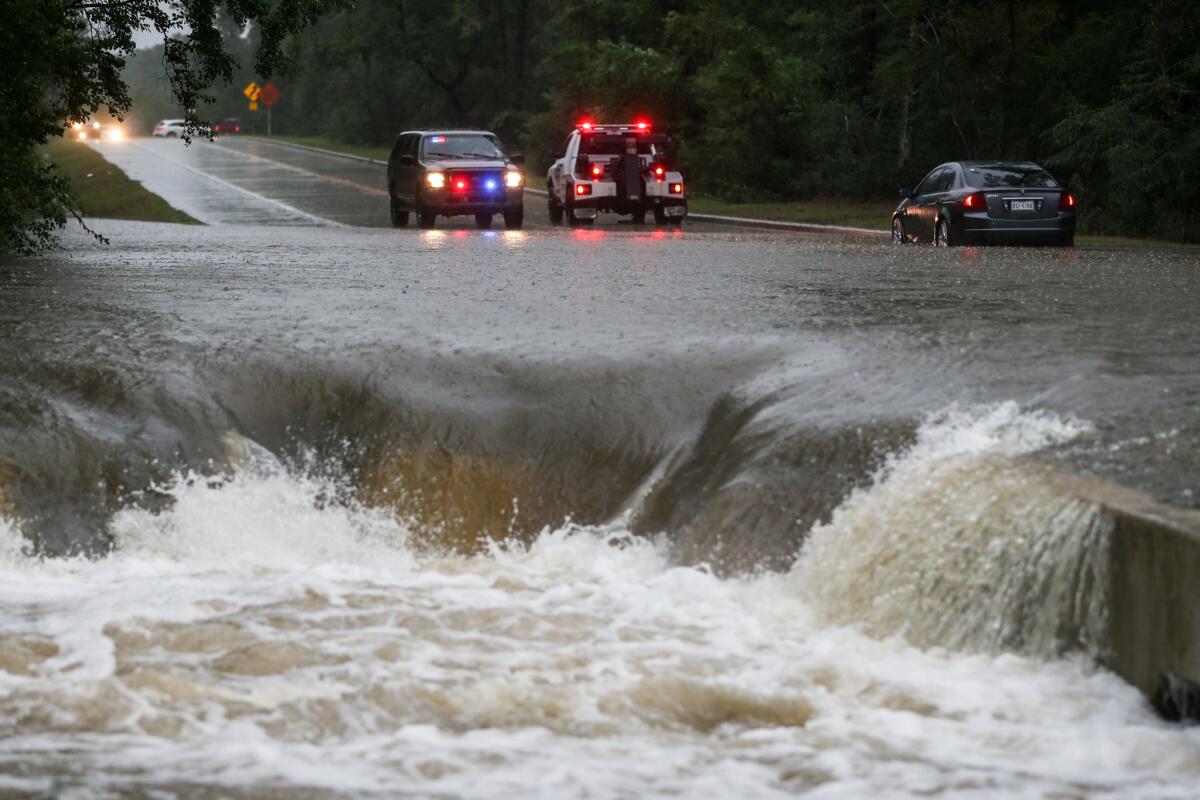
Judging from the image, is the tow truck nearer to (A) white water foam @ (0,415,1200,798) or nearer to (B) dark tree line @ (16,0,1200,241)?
(B) dark tree line @ (16,0,1200,241)

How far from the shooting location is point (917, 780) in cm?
549

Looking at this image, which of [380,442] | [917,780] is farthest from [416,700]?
[380,442]

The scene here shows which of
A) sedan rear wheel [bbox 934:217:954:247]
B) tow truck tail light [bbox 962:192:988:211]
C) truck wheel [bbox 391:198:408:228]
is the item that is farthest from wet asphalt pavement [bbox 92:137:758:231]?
tow truck tail light [bbox 962:192:988:211]

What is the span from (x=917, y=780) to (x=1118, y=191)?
2551cm

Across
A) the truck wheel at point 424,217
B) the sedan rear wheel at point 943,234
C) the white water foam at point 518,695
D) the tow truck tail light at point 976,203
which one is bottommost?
the white water foam at point 518,695

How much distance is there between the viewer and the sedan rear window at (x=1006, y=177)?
75.3ft

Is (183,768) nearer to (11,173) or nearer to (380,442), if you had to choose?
(380,442)

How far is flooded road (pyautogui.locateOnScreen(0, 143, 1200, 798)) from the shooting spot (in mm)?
5766

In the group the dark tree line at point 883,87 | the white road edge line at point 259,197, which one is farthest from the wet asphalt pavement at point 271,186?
the dark tree line at point 883,87

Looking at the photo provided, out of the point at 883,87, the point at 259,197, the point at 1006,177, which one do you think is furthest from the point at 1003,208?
the point at 259,197

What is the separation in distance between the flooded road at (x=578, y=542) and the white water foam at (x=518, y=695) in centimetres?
2

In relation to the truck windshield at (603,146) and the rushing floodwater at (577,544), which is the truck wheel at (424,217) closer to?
the truck windshield at (603,146)

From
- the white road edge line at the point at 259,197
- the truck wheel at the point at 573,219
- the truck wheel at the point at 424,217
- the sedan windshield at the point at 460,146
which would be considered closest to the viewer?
the truck wheel at the point at 424,217

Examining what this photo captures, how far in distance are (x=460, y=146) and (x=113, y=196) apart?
579 inches
